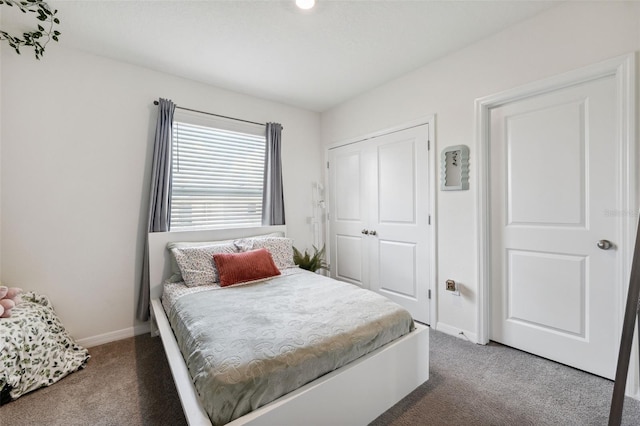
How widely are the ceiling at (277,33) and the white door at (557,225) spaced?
753mm

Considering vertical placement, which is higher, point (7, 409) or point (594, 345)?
point (594, 345)

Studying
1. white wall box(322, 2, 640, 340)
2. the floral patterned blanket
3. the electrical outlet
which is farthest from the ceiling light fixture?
the floral patterned blanket

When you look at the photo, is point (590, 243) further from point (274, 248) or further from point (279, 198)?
point (279, 198)

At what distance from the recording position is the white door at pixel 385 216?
9.18 feet

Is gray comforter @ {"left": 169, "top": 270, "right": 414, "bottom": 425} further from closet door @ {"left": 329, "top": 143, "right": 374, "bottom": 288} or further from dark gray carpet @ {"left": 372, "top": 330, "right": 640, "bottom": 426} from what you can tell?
closet door @ {"left": 329, "top": 143, "right": 374, "bottom": 288}

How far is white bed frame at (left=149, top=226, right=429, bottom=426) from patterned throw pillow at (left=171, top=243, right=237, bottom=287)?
402mm

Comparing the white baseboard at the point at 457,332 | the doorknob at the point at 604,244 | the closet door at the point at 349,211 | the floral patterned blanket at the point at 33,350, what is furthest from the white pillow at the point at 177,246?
the doorknob at the point at 604,244

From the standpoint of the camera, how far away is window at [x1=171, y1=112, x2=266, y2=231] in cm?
288

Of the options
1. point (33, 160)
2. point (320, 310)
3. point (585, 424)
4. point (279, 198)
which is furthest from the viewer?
point (279, 198)

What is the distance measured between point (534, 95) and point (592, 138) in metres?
0.50

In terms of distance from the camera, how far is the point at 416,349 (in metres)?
1.77

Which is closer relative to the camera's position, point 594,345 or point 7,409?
point 7,409

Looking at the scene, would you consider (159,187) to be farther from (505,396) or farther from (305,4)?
(505,396)

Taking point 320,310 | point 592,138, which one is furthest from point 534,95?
point 320,310
